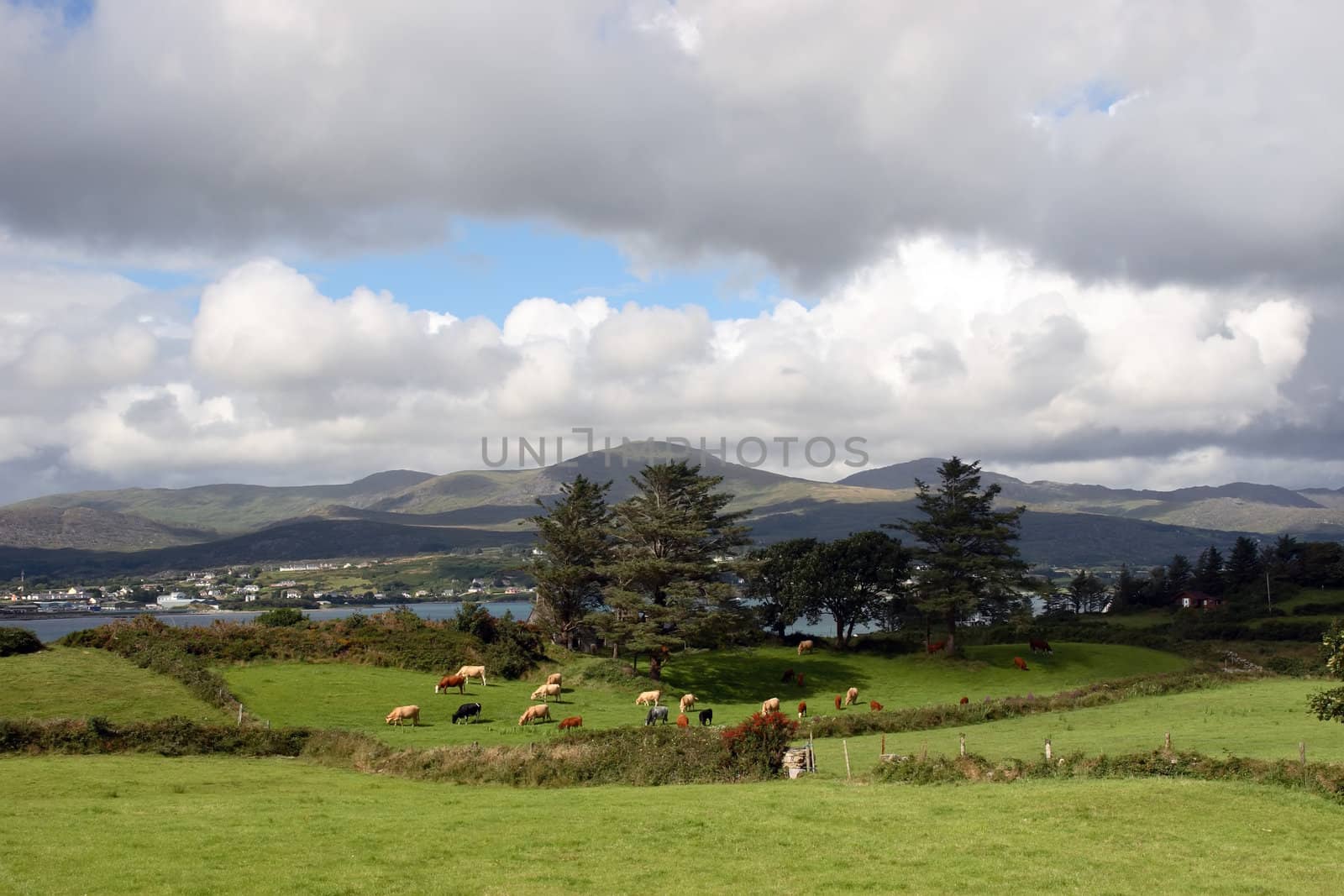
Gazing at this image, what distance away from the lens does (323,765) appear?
3662 centimetres

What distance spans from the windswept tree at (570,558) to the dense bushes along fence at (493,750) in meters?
34.3

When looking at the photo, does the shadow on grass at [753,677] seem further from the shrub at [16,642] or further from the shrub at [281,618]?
the shrub at [16,642]

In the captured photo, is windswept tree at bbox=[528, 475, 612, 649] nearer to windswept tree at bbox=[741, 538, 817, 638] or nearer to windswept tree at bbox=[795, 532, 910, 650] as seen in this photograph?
windswept tree at bbox=[741, 538, 817, 638]

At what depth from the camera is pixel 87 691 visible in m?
45.3

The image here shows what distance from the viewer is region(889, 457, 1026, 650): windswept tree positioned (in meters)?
72.7

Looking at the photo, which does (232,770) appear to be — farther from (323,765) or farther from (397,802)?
(397,802)

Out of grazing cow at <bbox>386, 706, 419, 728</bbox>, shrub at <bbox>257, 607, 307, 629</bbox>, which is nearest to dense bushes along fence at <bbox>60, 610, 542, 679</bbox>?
shrub at <bbox>257, 607, 307, 629</bbox>

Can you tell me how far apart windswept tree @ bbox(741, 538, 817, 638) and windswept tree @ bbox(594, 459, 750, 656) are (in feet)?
45.5

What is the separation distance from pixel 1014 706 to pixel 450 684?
3296 centimetres

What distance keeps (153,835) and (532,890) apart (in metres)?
10.1

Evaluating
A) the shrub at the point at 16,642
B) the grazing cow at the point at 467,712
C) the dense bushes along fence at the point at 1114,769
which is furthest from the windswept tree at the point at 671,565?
the shrub at the point at 16,642

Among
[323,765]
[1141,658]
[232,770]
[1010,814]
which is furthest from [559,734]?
[1141,658]

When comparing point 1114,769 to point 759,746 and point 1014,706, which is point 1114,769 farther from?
point 1014,706

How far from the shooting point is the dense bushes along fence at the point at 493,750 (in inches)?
1278
